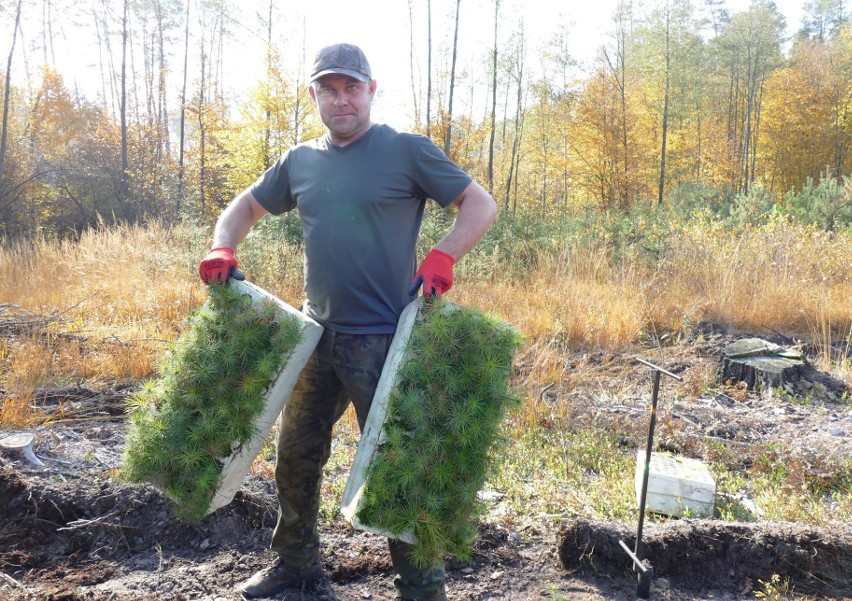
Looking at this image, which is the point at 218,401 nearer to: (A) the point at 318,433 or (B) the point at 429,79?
(A) the point at 318,433

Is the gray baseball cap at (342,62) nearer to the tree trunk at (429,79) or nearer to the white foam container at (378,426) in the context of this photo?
the white foam container at (378,426)

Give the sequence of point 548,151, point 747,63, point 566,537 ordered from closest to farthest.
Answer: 1. point 566,537
2. point 548,151
3. point 747,63

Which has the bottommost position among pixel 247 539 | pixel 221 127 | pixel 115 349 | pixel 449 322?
pixel 247 539

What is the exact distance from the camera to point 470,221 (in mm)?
2193

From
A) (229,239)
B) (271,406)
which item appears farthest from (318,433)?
(229,239)

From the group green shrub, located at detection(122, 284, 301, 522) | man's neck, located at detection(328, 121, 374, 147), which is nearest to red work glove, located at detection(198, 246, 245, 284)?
green shrub, located at detection(122, 284, 301, 522)

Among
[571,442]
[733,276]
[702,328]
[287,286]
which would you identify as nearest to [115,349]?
[287,286]

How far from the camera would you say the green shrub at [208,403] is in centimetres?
213

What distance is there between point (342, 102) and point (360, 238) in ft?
1.63

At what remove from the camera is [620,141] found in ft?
62.2

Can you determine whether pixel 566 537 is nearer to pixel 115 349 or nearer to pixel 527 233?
pixel 115 349

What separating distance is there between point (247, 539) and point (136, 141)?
2016 cm

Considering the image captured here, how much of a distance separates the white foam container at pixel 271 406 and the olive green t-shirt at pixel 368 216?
12 centimetres

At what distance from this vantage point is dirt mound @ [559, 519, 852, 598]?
2.65 meters
